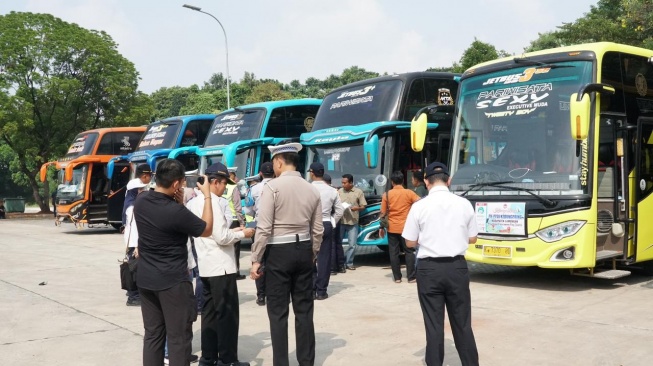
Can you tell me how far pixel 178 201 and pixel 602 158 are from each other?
6366mm

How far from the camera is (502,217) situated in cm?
922

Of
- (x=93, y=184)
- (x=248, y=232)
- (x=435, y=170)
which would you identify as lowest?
(x=248, y=232)

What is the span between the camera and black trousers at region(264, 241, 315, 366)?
17.5ft

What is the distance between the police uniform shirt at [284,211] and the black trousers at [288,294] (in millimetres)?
112

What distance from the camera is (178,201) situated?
500 centimetres

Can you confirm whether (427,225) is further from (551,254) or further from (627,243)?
(627,243)

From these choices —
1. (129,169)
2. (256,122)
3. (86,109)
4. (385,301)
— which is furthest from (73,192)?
(385,301)

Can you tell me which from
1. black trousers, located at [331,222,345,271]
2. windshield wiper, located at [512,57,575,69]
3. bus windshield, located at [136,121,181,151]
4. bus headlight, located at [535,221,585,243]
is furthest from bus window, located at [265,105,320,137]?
bus headlight, located at [535,221,585,243]

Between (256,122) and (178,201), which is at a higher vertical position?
(256,122)

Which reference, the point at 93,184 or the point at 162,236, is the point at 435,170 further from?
the point at 93,184

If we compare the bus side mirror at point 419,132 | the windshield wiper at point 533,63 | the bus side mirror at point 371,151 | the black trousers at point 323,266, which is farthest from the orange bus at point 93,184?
the windshield wiper at point 533,63

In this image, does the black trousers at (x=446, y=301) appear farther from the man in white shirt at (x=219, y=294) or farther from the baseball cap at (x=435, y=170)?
the man in white shirt at (x=219, y=294)

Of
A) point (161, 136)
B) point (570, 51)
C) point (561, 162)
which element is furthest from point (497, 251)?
point (161, 136)

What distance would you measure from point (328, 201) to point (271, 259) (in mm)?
4085
